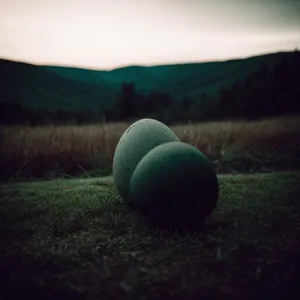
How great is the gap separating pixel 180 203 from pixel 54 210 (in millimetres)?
1856

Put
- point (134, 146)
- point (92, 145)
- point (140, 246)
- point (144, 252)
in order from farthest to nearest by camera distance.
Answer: point (92, 145) < point (134, 146) < point (140, 246) < point (144, 252)

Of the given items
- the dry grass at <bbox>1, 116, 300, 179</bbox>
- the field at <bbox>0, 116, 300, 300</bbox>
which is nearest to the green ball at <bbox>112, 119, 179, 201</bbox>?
the field at <bbox>0, 116, 300, 300</bbox>

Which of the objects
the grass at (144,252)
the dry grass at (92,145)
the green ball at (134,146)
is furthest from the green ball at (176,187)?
the dry grass at (92,145)

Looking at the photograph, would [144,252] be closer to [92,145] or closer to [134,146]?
[134,146]

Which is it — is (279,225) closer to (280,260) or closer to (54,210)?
(280,260)

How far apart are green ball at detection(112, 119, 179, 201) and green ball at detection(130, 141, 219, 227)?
1.51 feet

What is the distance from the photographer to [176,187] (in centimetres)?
291

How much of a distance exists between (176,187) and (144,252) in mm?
572

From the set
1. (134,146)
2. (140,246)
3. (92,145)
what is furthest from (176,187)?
(92,145)

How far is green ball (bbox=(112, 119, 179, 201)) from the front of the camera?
11.8 ft

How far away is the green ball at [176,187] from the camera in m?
2.93

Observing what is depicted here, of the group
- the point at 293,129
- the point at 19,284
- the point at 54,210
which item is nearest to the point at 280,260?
the point at 19,284

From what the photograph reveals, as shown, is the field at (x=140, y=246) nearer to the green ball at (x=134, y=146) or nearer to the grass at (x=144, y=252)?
the grass at (x=144, y=252)

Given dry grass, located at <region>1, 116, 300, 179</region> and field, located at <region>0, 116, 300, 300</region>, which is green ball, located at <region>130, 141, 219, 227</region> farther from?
dry grass, located at <region>1, 116, 300, 179</region>
